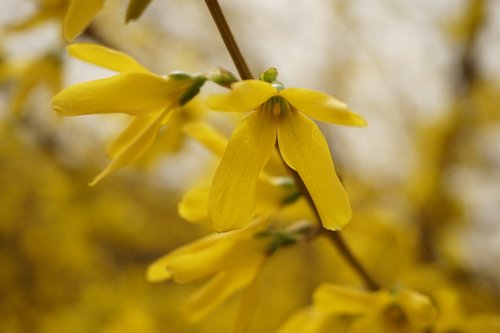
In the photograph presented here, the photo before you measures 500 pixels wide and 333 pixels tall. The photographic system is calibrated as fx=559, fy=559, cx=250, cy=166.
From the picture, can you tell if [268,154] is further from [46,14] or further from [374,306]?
[46,14]

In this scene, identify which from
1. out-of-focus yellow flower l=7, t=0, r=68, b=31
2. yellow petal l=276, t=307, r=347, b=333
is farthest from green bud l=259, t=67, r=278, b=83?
out-of-focus yellow flower l=7, t=0, r=68, b=31

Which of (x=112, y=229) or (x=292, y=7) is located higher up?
(x=292, y=7)

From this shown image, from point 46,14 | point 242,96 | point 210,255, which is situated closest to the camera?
point 242,96

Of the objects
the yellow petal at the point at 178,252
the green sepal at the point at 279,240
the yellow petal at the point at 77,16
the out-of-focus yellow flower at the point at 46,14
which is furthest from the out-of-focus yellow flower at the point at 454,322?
the out-of-focus yellow flower at the point at 46,14

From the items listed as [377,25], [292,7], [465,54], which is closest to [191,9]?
[292,7]

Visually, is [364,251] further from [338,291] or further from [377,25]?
[338,291]

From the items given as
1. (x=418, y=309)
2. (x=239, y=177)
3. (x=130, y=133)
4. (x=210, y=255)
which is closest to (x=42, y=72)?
(x=130, y=133)

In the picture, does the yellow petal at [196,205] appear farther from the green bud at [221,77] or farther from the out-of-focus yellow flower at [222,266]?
the green bud at [221,77]
